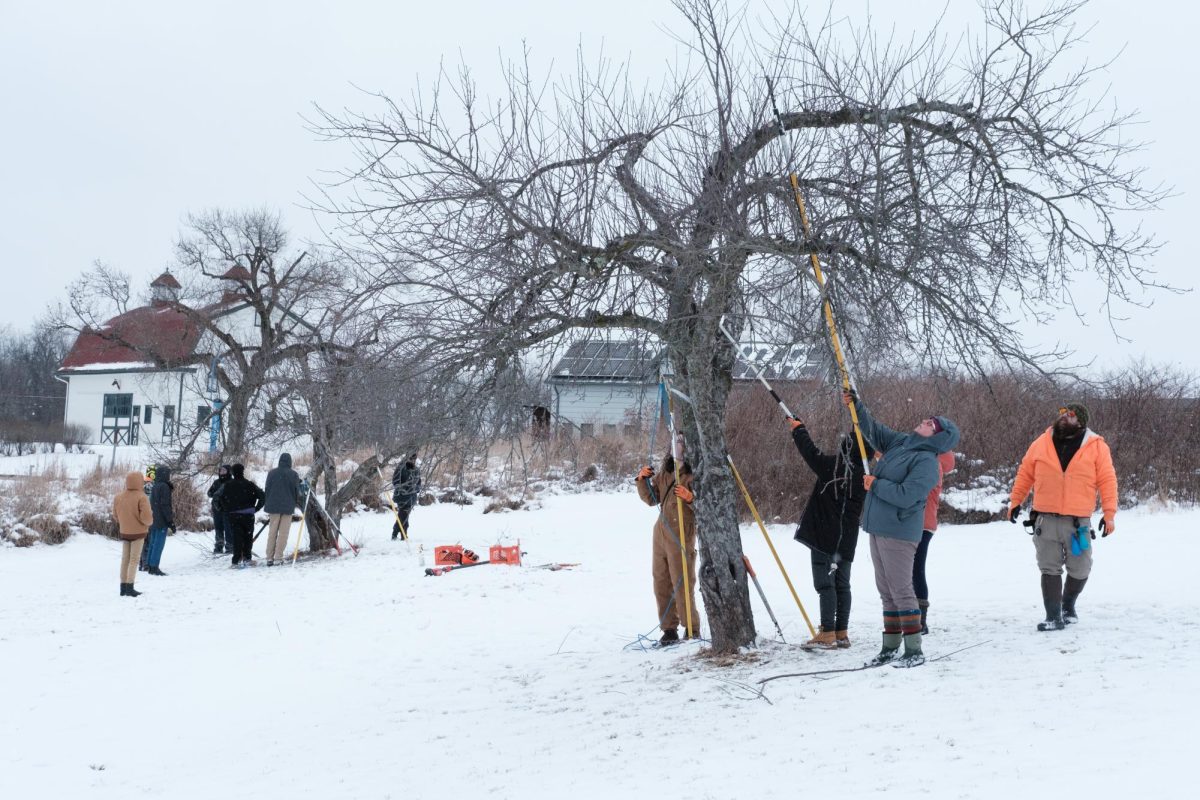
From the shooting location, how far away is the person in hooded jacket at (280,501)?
1680 cm

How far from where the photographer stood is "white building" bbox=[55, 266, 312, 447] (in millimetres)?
31156

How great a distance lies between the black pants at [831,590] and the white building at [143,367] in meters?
24.9

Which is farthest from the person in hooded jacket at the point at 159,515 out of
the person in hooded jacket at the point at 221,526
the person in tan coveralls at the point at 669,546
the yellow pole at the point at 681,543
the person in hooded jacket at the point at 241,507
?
the yellow pole at the point at 681,543

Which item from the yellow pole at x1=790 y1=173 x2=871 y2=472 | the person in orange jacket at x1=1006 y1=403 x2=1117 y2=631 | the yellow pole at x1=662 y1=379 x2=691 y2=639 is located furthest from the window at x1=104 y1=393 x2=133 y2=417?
the person in orange jacket at x1=1006 y1=403 x2=1117 y2=631

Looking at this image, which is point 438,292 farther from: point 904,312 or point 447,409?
point 904,312

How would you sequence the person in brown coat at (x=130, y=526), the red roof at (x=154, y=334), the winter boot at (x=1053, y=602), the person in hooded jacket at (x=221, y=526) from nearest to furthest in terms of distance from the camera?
the winter boot at (x=1053, y=602), the person in brown coat at (x=130, y=526), the person in hooded jacket at (x=221, y=526), the red roof at (x=154, y=334)

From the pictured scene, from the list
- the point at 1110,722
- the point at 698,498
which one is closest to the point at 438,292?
the point at 698,498

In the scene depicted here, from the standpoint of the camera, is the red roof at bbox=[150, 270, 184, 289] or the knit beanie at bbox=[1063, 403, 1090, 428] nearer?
the knit beanie at bbox=[1063, 403, 1090, 428]

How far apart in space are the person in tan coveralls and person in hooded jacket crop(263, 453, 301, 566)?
9278mm

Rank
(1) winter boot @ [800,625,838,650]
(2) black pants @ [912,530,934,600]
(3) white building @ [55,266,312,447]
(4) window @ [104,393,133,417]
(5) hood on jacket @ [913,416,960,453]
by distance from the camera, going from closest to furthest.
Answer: (5) hood on jacket @ [913,416,960,453] → (1) winter boot @ [800,625,838,650] → (2) black pants @ [912,530,934,600] → (3) white building @ [55,266,312,447] → (4) window @ [104,393,133,417]

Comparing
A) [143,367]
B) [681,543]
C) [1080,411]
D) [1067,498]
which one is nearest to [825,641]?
[681,543]

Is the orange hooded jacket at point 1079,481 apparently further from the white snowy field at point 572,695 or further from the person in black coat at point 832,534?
the person in black coat at point 832,534

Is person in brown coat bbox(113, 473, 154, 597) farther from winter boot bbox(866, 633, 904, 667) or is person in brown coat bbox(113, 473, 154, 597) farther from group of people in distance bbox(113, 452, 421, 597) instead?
winter boot bbox(866, 633, 904, 667)

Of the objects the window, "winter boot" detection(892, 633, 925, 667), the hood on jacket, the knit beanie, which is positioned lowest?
"winter boot" detection(892, 633, 925, 667)
